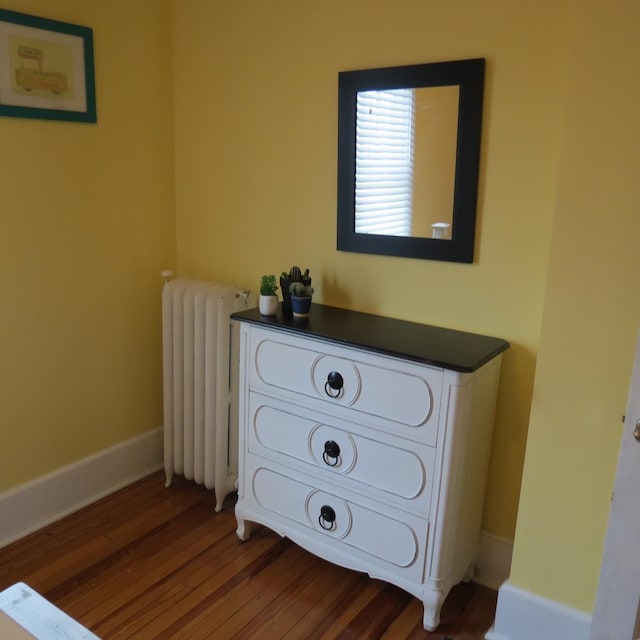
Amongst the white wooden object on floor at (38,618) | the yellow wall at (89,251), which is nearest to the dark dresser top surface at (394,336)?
the yellow wall at (89,251)

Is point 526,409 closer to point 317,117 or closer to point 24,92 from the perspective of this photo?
point 317,117

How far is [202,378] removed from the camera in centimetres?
266

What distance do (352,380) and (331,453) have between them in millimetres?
286

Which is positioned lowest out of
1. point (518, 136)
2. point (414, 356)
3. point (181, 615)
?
point (181, 615)

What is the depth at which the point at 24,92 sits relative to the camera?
2285 mm

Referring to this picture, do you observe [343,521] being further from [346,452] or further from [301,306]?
[301,306]

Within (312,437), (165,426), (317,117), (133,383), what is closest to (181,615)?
(312,437)

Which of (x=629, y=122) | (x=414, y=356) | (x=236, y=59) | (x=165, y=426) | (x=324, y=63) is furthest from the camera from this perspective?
(x=165, y=426)

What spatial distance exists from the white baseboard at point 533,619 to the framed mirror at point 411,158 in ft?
3.58

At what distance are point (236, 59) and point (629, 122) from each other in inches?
63.7

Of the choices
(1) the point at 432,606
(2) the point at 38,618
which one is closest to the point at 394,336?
(1) the point at 432,606

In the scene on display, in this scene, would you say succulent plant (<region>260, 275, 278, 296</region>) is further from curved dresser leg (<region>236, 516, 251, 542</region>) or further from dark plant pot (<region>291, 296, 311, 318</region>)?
curved dresser leg (<region>236, 516, 251, 542</region>)

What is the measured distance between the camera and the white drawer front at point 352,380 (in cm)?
193

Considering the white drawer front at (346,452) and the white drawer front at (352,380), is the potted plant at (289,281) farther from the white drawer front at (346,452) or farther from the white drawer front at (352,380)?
the white drawer front at (346,452)
